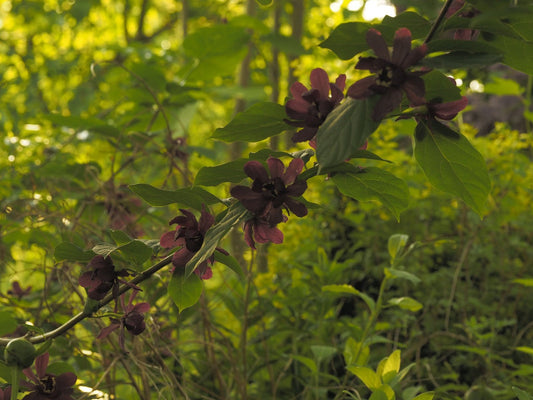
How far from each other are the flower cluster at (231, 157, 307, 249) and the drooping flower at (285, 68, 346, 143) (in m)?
0.03

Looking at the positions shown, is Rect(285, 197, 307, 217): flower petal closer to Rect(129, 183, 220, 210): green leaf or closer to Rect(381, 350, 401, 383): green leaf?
Rect(129, 183, 220, 210): green leaf

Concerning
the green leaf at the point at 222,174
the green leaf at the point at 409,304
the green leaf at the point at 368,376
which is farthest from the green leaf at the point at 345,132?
the green leaf at the point at 409,304

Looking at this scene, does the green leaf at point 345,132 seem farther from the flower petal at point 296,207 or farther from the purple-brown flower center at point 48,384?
the purple-brown flower center at point 48,384

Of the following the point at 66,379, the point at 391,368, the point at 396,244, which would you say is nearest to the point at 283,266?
the point at 396,244

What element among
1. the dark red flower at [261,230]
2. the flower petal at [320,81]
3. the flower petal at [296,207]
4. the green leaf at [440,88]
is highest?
the green leaf at [440,88]

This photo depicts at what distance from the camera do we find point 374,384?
2.44 feet

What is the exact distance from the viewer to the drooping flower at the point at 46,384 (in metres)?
0.63

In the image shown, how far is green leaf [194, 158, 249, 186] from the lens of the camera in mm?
515

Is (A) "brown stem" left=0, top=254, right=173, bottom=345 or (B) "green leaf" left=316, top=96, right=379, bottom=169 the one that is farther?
(A) "brown stem" left=0, top=254, right=173, bottom=345

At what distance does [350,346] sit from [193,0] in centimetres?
517

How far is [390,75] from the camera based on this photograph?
0.45 metres

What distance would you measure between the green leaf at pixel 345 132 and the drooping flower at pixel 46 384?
42 cm

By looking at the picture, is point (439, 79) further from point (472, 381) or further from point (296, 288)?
point (472, 381)

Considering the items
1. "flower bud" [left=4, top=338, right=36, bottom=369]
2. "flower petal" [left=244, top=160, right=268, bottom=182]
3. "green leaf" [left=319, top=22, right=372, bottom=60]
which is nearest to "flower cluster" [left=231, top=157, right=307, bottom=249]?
"flower petal" [left=244, top=160, right=268, bottom=182]
